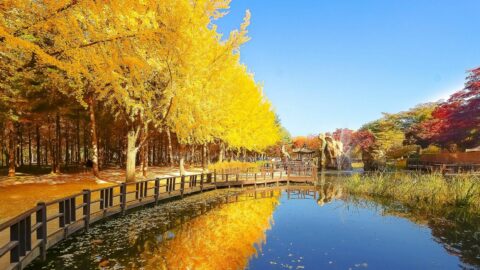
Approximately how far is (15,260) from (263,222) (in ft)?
30.3

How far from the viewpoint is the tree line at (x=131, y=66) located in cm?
802

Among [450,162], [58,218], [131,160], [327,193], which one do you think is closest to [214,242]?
[58,218]

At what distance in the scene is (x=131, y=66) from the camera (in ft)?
37.7

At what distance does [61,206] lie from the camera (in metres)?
9.89

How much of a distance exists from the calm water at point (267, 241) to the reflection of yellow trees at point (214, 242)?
0.08ft

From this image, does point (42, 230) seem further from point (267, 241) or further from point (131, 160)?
point (131, 160)

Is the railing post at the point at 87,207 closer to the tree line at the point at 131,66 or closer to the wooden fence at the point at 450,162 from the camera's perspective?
the tree line at the point at 131,66

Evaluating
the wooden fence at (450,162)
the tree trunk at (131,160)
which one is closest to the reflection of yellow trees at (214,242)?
the tree trunk at (131,160)

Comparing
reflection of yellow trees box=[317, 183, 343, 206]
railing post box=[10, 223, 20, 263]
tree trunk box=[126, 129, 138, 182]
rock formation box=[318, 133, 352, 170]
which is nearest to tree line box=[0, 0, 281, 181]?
tree trunk box=[126, 129, 138, 182]

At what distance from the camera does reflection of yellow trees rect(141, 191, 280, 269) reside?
871cm

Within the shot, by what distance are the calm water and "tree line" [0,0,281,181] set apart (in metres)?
4.73

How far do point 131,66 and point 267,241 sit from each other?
23.8 ft

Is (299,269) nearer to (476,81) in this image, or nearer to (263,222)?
(263,222)

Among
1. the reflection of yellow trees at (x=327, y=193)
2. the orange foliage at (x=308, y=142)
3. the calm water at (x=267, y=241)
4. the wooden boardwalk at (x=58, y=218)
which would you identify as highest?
the orange foliage at (x=308, y=142)
